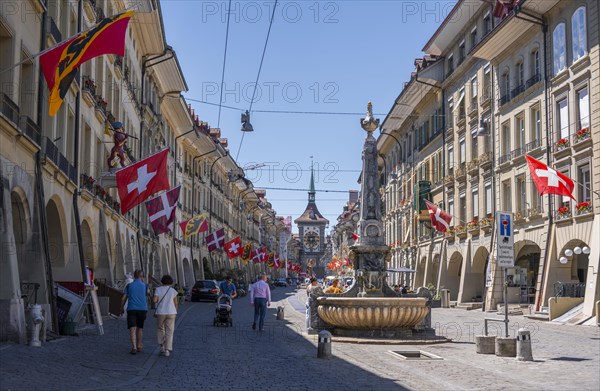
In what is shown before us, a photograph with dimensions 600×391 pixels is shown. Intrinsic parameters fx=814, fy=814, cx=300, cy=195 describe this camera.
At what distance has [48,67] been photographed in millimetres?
15266

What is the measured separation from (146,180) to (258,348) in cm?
824

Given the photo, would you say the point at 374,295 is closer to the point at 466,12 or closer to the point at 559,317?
the point at 559,317

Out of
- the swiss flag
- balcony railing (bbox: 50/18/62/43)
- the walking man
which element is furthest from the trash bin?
balcony railing (bbox: 50/18/62/43)

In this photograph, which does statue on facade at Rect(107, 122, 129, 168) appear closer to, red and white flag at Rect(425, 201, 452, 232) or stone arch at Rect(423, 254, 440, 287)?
red and white flag at Rect(425, 201, 452, 232)

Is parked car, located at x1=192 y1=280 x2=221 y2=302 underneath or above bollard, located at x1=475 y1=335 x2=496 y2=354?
above

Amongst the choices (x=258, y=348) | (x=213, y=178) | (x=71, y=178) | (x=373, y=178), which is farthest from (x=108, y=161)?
(x=213, y=178)

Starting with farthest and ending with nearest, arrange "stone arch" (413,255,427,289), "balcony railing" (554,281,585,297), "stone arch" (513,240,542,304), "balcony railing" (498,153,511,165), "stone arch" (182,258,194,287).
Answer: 1. "stone arch" (182,258,194,287)
2. "stone arch" (413,255,427,289)
3. "stone arch" (513,240,542,304)
4. "balcony railing" (498,153,511,165)
5. "balcony railing" (554,281,585,297)

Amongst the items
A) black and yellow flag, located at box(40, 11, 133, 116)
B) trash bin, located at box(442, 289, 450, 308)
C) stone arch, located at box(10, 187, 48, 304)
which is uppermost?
black and yellow flag, located at box(40, 11, 133, 116)

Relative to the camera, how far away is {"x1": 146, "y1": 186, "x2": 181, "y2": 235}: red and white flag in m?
32.1

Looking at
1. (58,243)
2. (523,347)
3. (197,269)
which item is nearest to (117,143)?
(58,243)

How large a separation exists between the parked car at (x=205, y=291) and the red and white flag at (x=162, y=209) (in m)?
15.6

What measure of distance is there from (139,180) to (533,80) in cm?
1849

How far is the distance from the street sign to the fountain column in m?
5.50

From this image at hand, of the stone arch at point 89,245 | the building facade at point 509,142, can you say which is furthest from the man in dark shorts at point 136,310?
the building facade at point 509,142
